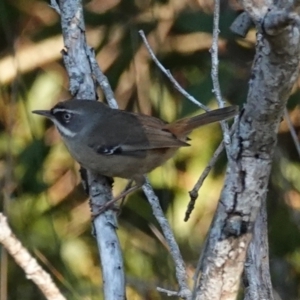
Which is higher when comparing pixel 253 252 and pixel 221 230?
pixel 221 230

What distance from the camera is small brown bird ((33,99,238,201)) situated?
13.3 feet

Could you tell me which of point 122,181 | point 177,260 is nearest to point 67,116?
point 122,181

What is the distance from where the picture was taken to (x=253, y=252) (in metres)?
2.79

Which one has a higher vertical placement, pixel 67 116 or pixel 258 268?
pixel 67 116

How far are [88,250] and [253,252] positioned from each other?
2.69m

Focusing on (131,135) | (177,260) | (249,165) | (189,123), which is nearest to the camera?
(249,165)

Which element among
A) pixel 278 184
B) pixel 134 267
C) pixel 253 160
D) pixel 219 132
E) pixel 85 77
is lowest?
Result: pixel 134 267

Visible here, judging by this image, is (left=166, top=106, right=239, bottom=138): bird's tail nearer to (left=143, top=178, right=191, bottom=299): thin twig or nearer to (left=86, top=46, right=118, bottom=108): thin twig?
(left=86, top=46, right=118, bottom=108): thin twig

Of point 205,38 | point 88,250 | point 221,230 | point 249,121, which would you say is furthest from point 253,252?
point 88,250

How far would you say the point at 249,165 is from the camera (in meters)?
2.05

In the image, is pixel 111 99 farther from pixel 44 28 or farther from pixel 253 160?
pixel 253 160

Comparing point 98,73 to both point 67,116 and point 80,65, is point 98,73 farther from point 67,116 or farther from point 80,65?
point 67,116

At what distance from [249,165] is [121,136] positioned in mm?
2207

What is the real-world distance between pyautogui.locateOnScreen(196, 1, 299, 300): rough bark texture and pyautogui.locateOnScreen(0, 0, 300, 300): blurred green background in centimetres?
222
